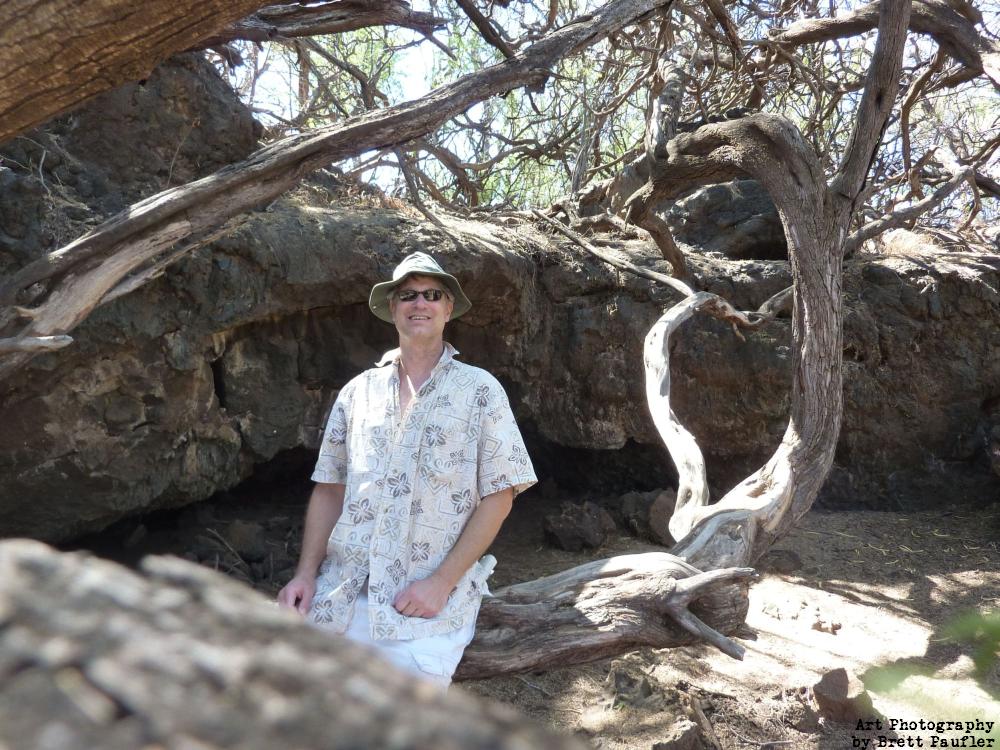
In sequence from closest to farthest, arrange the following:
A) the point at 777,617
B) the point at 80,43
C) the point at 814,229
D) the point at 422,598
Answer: the point at 80,43
the point at 422,598
the point at 814,229
the point at 777,617

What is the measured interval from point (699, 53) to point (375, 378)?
550 cm

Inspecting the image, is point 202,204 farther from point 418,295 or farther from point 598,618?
point 598,618

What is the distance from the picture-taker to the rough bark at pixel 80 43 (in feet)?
4.80

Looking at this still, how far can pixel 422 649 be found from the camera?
2.49 meters

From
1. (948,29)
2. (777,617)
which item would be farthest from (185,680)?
(948,29)

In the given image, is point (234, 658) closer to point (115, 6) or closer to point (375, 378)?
point (115, 6)

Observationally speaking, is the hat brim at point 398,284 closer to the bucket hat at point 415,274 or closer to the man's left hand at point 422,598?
the bucket hat at point 415,274

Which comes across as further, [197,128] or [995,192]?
[995,192]

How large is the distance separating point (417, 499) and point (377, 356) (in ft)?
10.1

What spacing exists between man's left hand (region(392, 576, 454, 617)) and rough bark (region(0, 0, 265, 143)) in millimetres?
1538

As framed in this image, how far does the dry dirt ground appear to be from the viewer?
368 cm

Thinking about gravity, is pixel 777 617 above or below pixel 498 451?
below

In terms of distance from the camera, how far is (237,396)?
4.98 meters

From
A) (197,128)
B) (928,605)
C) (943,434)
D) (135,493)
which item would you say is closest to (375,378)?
(135,493)
